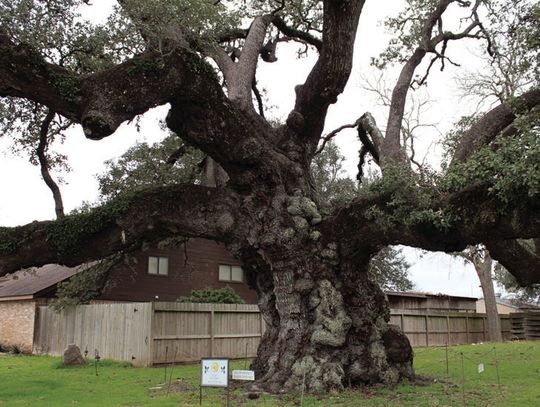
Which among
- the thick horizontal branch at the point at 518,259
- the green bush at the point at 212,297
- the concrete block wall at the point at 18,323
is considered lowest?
the concrete block wall at the point at 18,323

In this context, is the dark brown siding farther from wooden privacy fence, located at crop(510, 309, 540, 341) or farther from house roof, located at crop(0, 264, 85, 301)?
wooden privacy fence, located at crop(510, 309, 540, 341)

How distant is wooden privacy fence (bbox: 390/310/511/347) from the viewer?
24.3 meters

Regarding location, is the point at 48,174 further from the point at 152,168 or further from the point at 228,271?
the point at 228,271

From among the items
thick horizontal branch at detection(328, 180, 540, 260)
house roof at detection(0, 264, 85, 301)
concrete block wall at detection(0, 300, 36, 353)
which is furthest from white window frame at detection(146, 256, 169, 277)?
thick horizontal branch at detection(328, 180, 540, 260)

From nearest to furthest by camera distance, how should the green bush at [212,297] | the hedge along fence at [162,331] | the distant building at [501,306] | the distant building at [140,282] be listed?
the hedge along fence at [162,331]
the green bush at [212,297]
the distant building at [140,282]
the distant building at [501,306]

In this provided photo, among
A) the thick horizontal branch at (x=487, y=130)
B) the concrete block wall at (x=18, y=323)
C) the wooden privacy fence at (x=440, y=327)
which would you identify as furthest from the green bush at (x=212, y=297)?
the thick horizontal branch at (x=487, y=130)

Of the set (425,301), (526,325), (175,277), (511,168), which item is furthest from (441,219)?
(425,301)

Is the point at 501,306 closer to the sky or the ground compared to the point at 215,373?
closer to the sky

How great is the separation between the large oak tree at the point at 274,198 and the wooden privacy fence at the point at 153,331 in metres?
5.85

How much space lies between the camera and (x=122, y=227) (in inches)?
451

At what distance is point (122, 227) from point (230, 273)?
18331mm

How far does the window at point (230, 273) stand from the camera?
29094 mm

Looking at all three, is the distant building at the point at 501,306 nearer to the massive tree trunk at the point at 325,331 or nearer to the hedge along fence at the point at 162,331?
the hedge along fence at the point at 162,331

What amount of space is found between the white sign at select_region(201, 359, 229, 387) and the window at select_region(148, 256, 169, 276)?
59.0ft
